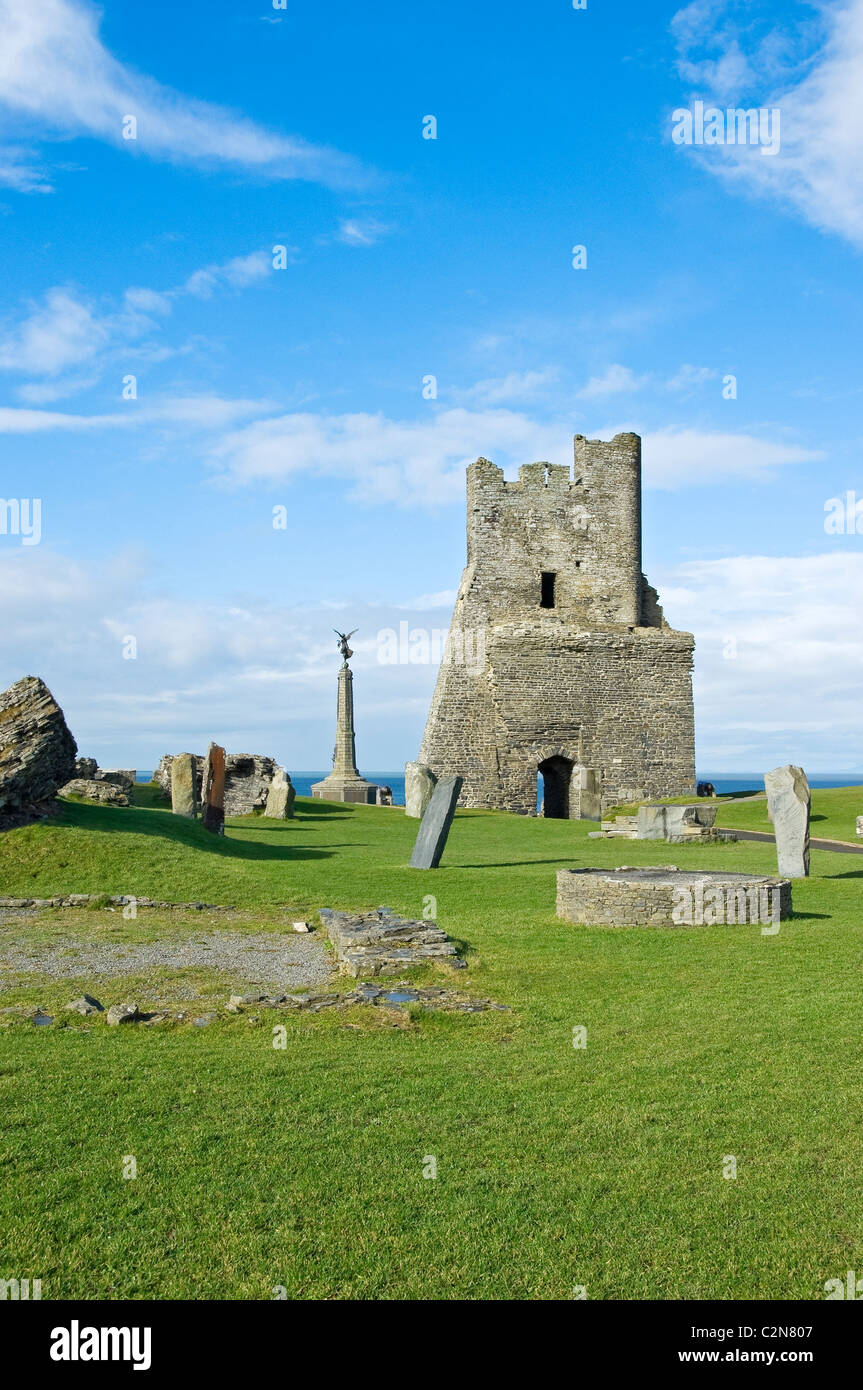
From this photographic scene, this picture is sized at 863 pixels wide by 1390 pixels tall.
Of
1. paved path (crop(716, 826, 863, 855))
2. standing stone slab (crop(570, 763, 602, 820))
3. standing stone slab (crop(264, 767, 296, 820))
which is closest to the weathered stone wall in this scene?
standing stone slab (crop(264, 767, 296, 820))

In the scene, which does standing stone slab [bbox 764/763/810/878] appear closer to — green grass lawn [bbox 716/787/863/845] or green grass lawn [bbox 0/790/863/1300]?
green grass lawn [bbox 0/790/863/1300]

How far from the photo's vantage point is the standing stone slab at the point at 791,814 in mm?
14109

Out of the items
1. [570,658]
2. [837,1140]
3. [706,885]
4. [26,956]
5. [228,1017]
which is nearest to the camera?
[837,1140]

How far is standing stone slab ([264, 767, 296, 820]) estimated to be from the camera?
28.8 metres

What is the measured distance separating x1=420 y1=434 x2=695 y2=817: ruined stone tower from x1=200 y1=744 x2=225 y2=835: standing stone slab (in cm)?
1408

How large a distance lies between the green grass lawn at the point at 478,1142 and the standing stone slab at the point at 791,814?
4.93 metres

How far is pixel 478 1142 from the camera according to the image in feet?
16.0

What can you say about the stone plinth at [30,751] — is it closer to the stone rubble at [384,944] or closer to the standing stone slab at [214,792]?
the standing stone slab at [214,792]

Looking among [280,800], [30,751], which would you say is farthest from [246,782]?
[30,751]

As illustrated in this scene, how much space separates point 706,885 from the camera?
35.5ft

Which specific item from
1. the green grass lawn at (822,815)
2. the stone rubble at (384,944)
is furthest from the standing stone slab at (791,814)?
the green grass lawn at (822,815)
